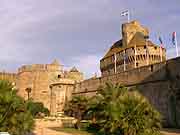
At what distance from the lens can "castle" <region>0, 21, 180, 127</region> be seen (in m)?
25.4

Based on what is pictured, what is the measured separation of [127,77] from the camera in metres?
30.9

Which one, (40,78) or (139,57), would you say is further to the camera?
(40,78)

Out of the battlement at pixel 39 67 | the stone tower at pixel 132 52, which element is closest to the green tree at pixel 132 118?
the stone tower at pixel 132 52

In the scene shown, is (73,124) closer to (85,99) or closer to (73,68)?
(85,99)

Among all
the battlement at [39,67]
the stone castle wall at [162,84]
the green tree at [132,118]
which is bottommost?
the green tree at [132,118]

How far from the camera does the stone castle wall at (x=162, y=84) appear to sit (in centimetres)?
2473

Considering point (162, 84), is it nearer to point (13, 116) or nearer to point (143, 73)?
point (143, 73)

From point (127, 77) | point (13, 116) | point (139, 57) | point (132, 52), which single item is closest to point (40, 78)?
point (132, 52)

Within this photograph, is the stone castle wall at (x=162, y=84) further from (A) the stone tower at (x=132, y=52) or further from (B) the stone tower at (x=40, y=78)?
(B) the stone tower at (x=40, y=78)

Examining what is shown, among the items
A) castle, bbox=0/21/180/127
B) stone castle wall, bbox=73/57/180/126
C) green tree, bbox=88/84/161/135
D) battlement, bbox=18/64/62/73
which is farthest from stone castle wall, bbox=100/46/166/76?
green tree, bbox=88/84/161/135

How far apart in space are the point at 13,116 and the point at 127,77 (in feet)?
56.2

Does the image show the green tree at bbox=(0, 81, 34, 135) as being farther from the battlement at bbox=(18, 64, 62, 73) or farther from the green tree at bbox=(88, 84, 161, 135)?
the battlement at bbox=(18, 64, 62, 73)

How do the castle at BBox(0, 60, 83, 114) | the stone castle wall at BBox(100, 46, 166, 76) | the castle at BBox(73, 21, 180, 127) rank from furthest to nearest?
the castle at BBox(0, 60, 83, 114)
the stone castle wall at BBox(100, 46, 166, 76)
the castle at BBox(73, 21, 180, 127)

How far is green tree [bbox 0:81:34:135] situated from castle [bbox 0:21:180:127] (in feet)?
31.5
